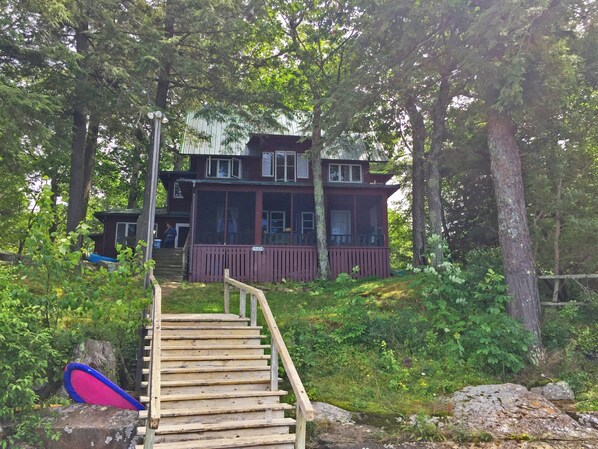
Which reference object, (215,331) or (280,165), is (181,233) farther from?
(215,331)

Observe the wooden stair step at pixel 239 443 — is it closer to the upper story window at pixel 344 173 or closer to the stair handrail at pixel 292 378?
the stair handrail at pixel 292 378

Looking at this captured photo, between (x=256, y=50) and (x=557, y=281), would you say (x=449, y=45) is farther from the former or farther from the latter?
(x=256, y=50)

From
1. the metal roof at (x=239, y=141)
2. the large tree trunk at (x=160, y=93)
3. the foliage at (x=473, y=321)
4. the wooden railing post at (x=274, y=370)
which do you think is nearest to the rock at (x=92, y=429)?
the wooden railing post at (x=274, y=370)

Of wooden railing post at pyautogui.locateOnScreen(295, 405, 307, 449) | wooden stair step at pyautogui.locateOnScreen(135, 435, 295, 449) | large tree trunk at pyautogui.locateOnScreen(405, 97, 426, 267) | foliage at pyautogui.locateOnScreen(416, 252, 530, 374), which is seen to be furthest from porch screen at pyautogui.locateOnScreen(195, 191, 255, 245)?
wooden railing post at pyautogui.locateOnScreen(295, 405, 307, 449)

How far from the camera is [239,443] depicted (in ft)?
18.1

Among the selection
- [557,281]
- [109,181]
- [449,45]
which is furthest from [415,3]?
[109,181]

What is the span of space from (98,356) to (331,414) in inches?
153

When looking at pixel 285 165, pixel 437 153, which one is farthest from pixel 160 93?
pixel 437 153

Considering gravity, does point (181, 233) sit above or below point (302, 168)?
below

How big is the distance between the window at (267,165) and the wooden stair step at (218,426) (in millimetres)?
16909

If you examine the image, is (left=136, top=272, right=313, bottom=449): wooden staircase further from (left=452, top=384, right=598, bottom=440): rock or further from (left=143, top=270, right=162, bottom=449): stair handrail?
(left=452, top=384, right=598, bottom=440): rock

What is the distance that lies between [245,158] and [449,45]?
12.8 metres

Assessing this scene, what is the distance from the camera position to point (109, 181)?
106ft

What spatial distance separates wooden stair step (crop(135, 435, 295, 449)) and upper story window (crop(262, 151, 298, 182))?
1711 centimetres
